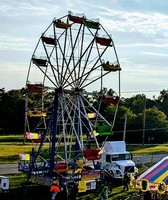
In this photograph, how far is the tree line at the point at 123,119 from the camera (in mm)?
78062

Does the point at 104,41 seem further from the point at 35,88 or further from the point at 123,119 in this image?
the point at 123,119

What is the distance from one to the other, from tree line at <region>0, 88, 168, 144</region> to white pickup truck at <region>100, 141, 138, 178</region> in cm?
2903

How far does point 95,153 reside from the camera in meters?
28.0

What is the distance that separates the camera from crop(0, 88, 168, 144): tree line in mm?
78062

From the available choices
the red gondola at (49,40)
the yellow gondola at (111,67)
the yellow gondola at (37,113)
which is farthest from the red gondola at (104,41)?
the yellow gondola at (37,113)

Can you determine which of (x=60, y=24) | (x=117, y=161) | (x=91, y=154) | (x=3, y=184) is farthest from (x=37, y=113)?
(x=117, y=161)

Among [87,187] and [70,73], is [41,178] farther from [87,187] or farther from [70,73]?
[70,73]

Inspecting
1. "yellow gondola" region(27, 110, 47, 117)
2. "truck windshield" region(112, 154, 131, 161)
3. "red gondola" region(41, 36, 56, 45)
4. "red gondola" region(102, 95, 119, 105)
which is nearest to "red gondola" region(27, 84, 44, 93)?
"yellow gondola" region(27, 110, 47, 117)

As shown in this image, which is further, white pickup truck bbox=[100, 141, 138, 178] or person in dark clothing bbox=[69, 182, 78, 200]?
white pickup truck bbox=[100, 141, 138, 178]

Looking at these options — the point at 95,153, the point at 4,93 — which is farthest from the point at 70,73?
the point at 4,93

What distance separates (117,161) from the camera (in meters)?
34.8

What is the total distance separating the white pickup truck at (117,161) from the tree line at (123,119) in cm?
2903

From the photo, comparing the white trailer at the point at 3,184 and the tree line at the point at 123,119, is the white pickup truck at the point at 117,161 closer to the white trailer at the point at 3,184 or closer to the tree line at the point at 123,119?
the white trailer at the point at 3,184

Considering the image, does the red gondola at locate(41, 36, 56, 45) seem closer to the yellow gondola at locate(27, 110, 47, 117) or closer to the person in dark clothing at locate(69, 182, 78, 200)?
the yellow gondola at locate(27, 110, 47, 117)
